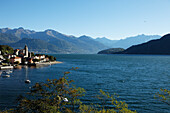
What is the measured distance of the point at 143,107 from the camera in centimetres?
4134

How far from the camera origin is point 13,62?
496 feet

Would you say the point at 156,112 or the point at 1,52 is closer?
the point at 156,112

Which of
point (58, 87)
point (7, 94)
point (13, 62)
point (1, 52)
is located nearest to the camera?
point (58, 87)

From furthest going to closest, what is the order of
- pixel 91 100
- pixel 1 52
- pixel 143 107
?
1. pixel 1 52
2. pixel 91 100
3. pixel 143 107

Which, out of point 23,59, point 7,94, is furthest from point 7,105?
point 23,59

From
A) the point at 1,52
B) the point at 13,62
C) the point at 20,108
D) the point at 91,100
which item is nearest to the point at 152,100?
the point at 91,100

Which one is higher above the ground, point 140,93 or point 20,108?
point 20,108

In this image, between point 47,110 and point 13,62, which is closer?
point 47,110

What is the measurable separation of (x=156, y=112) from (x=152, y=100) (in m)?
8.92

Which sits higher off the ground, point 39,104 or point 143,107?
point 39,104

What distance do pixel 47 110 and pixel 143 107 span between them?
1115 inches

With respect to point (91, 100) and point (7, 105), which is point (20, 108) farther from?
point (91, 100)

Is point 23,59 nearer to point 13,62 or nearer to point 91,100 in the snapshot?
point 13,62

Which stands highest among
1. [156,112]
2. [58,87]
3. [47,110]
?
[58,87]
